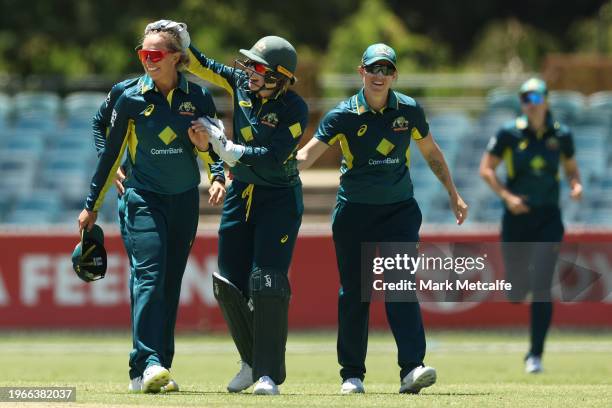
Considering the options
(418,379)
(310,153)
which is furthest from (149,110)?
(418,379)

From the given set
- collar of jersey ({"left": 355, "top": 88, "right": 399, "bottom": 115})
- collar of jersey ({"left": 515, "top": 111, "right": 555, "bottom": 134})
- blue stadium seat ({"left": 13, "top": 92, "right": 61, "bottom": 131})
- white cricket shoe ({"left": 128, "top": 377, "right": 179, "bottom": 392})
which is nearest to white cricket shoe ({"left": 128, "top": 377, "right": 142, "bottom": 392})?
white cricket shoe ({"left": 128, "top": 377, "right": 179, "bottom": 392})

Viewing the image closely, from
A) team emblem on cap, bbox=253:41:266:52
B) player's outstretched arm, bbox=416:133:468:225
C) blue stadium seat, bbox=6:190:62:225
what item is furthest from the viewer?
blue stadium seat, bbox=6:190:62:225

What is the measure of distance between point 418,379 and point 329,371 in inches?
137

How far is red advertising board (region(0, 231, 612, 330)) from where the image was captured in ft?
53.8

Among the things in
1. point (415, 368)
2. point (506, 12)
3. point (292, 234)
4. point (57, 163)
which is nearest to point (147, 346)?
point (292, 234)

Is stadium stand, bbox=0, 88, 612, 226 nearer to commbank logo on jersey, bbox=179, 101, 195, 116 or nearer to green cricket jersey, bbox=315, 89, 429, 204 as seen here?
green cricket jersey, bbox=315, 89, 429, 204

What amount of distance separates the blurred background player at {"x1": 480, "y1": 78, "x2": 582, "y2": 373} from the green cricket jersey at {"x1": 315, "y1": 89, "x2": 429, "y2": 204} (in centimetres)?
346

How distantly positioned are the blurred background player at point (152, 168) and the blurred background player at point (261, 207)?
10.3 inches

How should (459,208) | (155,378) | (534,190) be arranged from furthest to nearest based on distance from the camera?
1. (534,190)
2. (459,208)
3. (155,378)

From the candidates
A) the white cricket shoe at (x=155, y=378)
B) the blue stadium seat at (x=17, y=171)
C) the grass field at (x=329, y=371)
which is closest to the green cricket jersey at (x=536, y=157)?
the grass field at (x=329, y=371)

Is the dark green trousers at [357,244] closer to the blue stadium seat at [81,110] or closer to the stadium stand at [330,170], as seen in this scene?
the stadium stand at [330,170]

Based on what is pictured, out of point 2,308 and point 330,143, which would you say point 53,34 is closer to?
point 2,308

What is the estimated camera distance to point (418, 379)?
9.09 m

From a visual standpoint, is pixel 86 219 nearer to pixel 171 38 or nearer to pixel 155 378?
pixel 155 378
